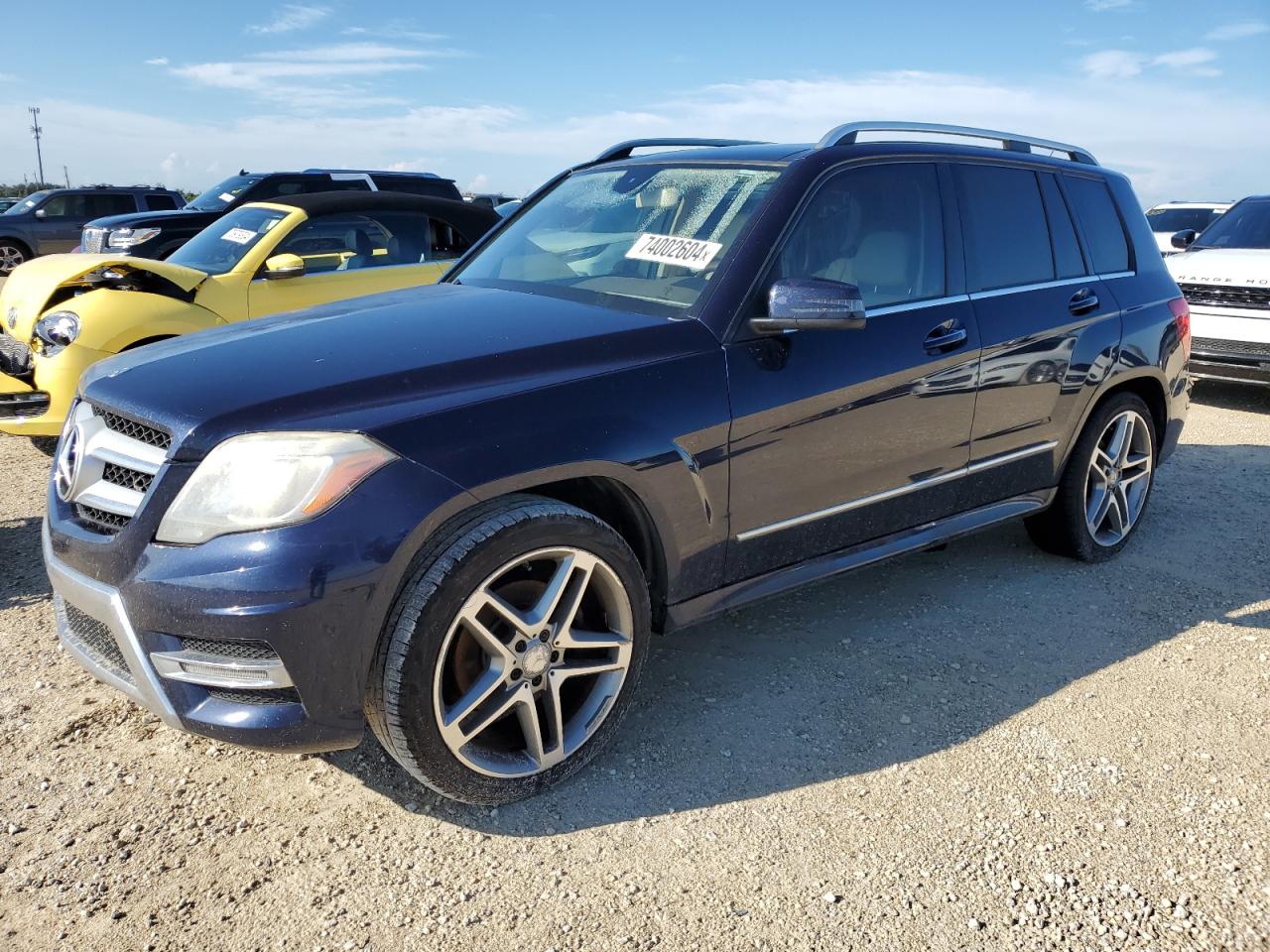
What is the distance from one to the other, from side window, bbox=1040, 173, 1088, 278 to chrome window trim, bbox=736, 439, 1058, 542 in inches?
28.9

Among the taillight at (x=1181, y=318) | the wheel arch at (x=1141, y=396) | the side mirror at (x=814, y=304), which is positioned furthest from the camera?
the taillight at (x=1181, y=318)

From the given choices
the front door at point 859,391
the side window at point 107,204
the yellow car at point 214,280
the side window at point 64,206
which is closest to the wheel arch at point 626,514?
the front door at point 859,391

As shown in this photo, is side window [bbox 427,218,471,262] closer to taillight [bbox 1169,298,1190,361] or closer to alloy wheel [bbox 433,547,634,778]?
taillight [bbox 1169,298,1190,361]

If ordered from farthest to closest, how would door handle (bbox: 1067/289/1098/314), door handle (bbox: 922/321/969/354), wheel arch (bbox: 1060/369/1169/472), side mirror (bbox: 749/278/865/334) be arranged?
wheel arch (bbox: 1060/369/1169/472)
door handle (bbox: 1067/289/1098/314)
door handle (bbox: 922/321/969/354)
side mirror (bbox: 749/278/865/334)

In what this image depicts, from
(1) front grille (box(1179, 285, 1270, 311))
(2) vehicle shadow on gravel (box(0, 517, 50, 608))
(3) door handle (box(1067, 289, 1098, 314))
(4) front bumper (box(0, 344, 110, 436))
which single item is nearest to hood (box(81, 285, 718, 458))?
(2) vehicle shadow on gravel (box(0, 517, 50, 608))

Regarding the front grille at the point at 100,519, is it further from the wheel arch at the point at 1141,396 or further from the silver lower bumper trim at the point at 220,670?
the wheel arch at the point at 1141,396

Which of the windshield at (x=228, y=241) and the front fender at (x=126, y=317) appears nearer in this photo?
the front fender at (x=126, y=317)

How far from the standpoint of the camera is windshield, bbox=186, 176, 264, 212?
44.4ft

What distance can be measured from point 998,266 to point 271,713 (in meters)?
3.03

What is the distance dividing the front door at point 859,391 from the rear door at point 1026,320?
0.51 ft

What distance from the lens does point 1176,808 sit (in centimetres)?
278

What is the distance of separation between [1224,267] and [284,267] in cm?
728

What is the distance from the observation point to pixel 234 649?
7.65ft

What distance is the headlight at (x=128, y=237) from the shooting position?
11727 mm
